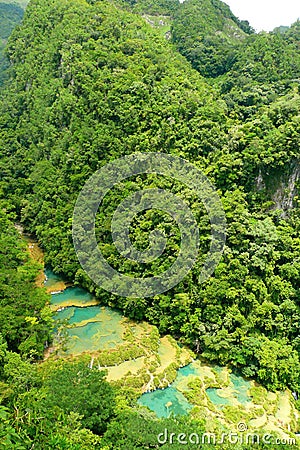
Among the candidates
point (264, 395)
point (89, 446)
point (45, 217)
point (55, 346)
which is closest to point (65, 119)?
point (45, 217)

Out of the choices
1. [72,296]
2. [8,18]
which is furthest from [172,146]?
[8,18]

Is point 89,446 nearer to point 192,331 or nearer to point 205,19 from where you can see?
point 192,331

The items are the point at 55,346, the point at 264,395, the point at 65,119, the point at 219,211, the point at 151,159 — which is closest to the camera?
the point at 264,395

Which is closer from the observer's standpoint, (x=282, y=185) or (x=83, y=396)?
(x=83, y=396)

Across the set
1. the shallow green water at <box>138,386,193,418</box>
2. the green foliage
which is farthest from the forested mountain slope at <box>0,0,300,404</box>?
the green foliage

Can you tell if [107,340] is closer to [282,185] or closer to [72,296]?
[72,296]

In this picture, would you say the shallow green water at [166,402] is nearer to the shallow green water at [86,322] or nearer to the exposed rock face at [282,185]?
the shallow green water at [86,322]
